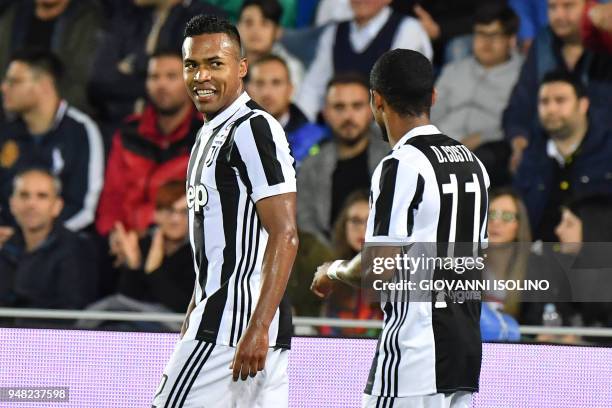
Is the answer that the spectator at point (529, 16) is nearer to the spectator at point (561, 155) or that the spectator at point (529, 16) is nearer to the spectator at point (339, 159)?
the spectator at point (561, 155)

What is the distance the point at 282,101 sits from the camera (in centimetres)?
805

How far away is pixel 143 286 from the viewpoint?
782 cm

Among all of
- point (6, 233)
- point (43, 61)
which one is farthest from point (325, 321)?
point (43, 61)

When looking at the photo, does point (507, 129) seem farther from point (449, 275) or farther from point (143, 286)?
point (449, 275)

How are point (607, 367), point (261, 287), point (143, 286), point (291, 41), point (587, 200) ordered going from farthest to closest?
point (291, 41) < point (143, 286) < point (587, 200) < point (607, 367) < point (261, 287)

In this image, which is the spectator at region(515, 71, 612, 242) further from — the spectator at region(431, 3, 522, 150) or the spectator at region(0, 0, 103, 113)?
the spectator at region(0, 0, 103, 113)

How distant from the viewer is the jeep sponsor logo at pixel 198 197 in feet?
11.8

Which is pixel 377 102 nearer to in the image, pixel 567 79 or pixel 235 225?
pixel 235 225

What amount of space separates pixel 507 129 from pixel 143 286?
275 cm

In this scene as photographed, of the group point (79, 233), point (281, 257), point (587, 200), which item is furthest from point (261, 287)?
point (79, 233)

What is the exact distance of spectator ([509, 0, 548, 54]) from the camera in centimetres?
794

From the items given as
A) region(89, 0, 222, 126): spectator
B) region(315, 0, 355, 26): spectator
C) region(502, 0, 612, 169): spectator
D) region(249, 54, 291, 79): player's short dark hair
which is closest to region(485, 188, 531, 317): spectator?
region(502, 0, 612, 169): spectator

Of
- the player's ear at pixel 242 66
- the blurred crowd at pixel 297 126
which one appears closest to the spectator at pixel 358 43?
the blurred crowd at pixel 297 126

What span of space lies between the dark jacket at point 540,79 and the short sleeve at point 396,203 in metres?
4.28
